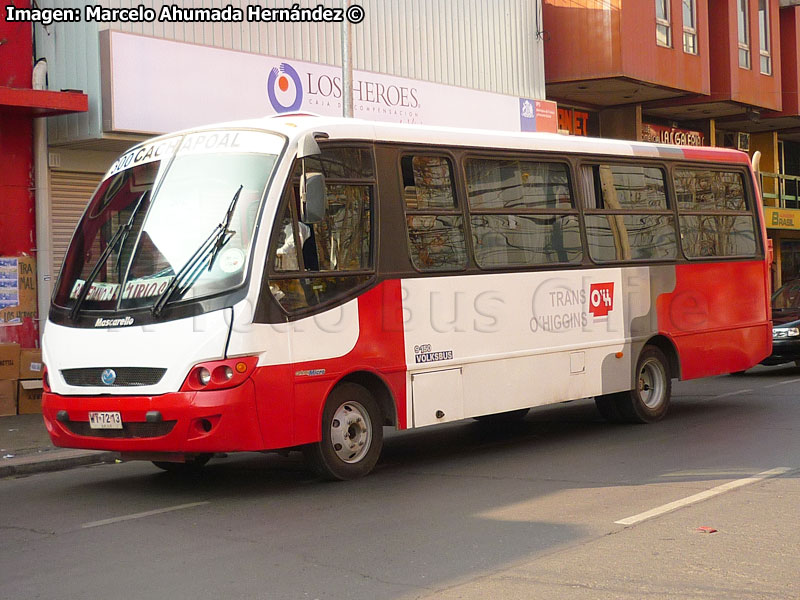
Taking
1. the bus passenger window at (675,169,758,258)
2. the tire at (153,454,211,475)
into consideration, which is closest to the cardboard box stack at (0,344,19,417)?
the tire at (153,454,211,475)

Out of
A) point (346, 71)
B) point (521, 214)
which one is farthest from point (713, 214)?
point (346, 71)

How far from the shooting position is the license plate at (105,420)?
332 inches

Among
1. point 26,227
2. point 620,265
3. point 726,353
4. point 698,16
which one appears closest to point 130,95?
point 26,227

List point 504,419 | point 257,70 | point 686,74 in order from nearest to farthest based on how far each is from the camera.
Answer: point 504,419 → point 257,70 → point 686,74

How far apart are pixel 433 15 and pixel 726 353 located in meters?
10.5

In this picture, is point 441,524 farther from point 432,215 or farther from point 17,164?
point 17,164

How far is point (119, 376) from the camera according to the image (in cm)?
852

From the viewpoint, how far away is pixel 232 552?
674 centimetres

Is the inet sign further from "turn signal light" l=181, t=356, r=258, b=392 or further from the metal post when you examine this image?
the metal post

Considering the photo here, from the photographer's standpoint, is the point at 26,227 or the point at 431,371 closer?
the point at 431,371

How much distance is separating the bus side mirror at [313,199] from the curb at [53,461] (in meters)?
4.25

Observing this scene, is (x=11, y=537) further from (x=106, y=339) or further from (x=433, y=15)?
(x=433, y=15)

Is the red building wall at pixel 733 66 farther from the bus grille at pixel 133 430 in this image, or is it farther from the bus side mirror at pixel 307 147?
the bus grille at pixel 133 430

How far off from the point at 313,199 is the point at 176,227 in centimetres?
111
